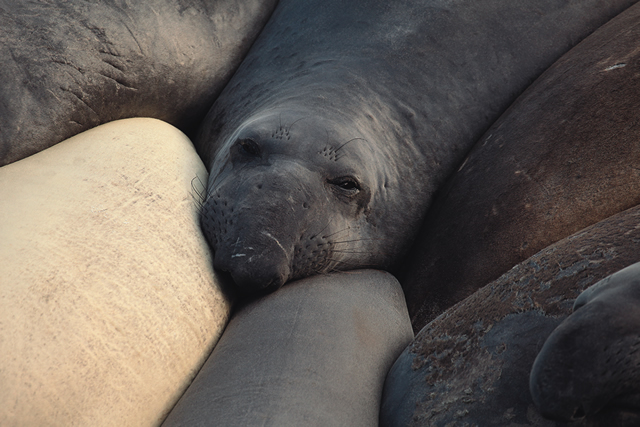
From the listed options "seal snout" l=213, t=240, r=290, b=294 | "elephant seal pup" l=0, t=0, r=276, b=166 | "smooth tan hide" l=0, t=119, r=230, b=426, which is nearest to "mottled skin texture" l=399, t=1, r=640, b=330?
"seal snout" l=213, t=240, r=290, b=294

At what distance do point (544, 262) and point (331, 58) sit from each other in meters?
1.75

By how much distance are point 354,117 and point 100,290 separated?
1.46 meters

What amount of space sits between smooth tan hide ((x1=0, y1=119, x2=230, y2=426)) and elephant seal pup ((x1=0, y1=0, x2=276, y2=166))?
9.8 inches

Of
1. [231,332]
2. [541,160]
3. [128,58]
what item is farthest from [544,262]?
[128,58]

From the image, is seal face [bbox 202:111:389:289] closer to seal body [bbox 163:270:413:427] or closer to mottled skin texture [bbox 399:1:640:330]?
seal body [bbox 163:270:413:427]

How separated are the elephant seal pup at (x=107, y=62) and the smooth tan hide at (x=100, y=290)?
25 cm

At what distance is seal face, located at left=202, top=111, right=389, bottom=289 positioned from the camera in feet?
6.91

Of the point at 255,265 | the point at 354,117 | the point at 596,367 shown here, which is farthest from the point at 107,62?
the point at 596,367

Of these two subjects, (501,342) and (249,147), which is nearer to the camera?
(501,342)

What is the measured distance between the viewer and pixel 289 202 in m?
2.23

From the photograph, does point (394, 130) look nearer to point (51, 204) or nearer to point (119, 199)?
point (119, 199)

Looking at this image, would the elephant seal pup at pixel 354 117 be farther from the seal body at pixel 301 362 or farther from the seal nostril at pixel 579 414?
the seal nostril at pixel 579 414

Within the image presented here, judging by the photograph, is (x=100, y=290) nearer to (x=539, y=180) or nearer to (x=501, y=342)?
(x=501, y=342)

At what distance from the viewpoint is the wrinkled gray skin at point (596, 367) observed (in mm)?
1191
